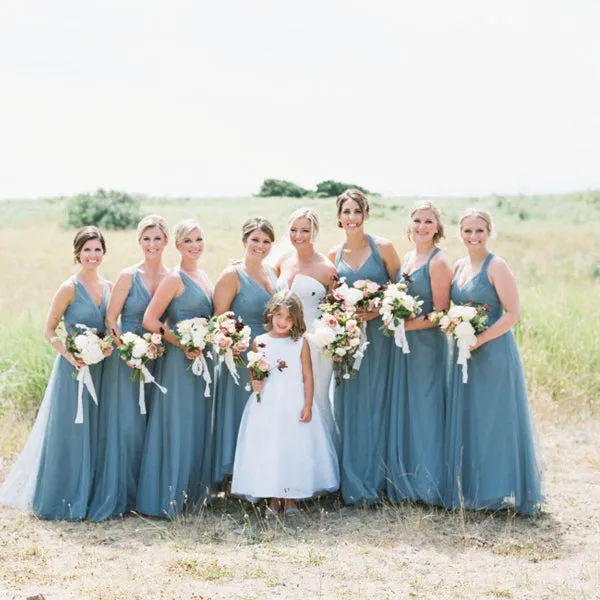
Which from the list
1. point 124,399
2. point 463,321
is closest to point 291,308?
point 463,321

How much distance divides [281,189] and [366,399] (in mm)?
26203

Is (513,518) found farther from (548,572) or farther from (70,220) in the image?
(70,220)

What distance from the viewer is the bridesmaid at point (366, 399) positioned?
788 cm

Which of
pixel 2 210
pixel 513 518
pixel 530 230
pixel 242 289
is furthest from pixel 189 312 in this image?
pixel 2 210

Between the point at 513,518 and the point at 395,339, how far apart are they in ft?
6.12

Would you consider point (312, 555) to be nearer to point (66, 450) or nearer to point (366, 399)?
point (366, 399)

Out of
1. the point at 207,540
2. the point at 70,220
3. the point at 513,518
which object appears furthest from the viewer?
the point at 70,220

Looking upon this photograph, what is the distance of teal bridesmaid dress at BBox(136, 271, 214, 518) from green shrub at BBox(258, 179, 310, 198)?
24.7 m

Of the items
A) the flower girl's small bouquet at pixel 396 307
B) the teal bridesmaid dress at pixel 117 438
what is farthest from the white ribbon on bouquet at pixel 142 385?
the flower girl's small bouquet at pixel 396 307

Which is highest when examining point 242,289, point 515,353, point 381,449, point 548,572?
point 242,289

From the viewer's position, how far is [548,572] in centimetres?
668

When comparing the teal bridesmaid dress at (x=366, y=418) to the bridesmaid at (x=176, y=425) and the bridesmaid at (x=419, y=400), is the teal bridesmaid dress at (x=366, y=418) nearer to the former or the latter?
the bridesmaid at (x=419, y=400)

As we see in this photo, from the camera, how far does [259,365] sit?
24.3 ft

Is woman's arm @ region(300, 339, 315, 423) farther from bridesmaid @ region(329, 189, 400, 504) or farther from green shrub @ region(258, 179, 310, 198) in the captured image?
green shrub @ region(258, 179, 310, 198)
